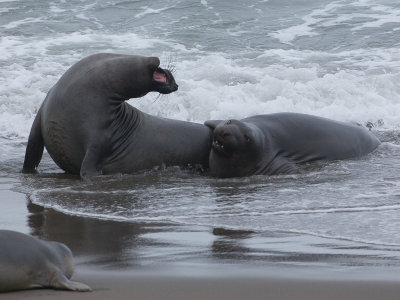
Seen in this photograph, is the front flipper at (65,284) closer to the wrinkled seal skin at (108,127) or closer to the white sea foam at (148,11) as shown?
the wrinkled seal skin at (108,127)

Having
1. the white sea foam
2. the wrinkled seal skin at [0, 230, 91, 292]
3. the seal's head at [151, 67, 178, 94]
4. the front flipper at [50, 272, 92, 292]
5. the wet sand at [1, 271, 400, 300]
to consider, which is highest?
the wrinkled seal skin at [0, 230, 91, 292]

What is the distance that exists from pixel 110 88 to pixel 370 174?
2.26 m

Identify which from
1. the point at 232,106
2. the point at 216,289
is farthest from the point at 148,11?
the point at 216,289

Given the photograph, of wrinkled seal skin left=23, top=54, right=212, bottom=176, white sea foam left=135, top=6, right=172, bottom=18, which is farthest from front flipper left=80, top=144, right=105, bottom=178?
white sea foam left=135, top=6, right=172, bottom=18

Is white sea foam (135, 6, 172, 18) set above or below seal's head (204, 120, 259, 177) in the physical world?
below

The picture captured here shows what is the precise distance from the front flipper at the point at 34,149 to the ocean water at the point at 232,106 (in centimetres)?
19

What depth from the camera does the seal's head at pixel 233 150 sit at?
7688 mm

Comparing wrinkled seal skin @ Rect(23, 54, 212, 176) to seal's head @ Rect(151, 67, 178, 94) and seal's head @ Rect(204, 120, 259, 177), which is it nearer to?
seal's head @ Rect(151, 67, 178, 94)

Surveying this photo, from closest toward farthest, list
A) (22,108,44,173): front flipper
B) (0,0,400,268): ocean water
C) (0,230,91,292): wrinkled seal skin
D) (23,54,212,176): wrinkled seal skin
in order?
(0,230,91,292): wrinkled seal skin → (0,0,400,268): ocean water → (23,54,212,176): wrinkled seal skin → (22,108,44,173): front flipper

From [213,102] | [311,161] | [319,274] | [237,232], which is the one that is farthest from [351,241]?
[213,102]

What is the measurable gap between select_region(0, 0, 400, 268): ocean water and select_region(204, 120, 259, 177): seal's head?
220mm

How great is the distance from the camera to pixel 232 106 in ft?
37.5

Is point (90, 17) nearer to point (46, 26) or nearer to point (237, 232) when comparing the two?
point (46, 26)

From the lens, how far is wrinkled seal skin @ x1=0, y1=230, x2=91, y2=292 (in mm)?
3521
